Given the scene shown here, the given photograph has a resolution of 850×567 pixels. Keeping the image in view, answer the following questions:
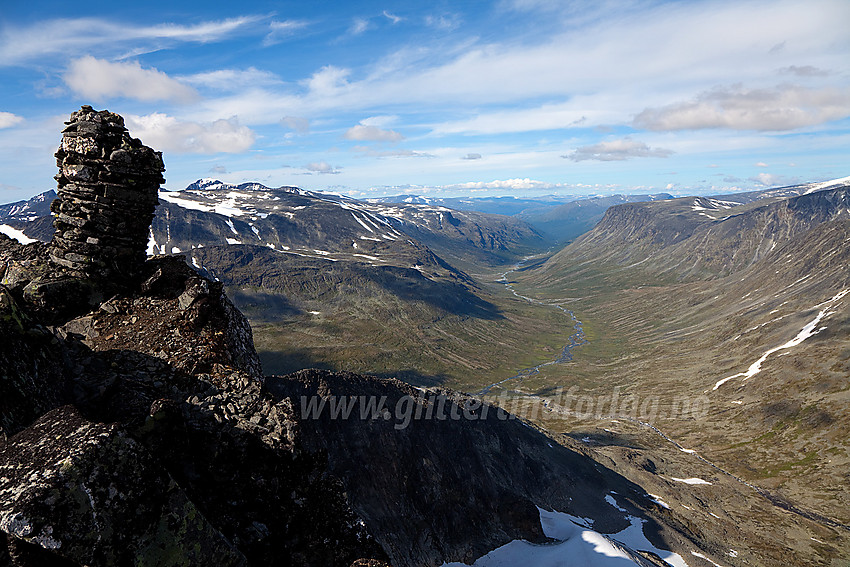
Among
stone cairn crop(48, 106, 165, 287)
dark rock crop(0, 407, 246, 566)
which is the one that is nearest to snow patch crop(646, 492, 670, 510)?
dark rock crop(0, 407, 246, 566)

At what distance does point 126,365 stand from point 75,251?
7.11m

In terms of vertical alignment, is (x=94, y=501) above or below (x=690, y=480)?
above

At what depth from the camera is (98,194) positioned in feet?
60.7

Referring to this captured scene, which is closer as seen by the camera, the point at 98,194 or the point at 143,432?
the point at 143,432

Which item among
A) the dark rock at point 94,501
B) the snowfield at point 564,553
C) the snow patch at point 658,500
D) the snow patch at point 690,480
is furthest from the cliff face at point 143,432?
the snow patch at point 690,480

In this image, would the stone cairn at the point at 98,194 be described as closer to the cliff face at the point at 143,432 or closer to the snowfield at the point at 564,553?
the cliff face at the point at 143,432

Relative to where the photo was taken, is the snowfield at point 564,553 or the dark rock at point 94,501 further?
the snowfield at point 564,553

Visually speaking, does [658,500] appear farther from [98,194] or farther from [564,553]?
[98,194]

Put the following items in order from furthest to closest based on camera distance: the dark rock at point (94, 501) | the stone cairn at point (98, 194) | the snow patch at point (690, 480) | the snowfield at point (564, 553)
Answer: the snow patch at point (690, 480), the snowfield at point (564, 553), the stone cairn at point (98, 194), the dark rock at point (94, 501)

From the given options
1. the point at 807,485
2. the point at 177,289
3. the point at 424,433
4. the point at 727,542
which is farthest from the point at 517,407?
the point at 177,289

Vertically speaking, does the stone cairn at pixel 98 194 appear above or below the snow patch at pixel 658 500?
above

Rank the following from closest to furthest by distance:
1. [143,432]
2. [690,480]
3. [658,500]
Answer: [143,432] < [658,500] < [690,480]

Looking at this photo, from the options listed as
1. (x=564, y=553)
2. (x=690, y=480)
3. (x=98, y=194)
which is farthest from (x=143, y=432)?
(x=690, y=480)

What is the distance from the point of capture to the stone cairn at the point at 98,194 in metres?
18.3
